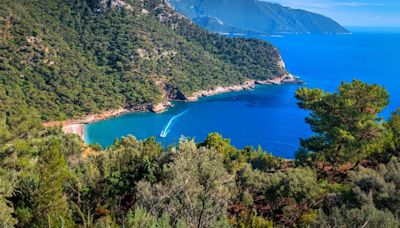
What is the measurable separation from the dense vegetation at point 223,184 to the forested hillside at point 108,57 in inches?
2435

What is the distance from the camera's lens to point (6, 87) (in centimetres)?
8650

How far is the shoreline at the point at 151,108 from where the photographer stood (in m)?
87.1

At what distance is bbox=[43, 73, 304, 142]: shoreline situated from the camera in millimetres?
87125

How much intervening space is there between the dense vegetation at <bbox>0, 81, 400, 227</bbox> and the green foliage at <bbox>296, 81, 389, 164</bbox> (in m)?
0.07

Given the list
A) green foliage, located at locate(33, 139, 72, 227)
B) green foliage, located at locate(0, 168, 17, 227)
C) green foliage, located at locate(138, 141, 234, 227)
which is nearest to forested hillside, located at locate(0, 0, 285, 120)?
green foliage, located at locate(0, 168, 17, 227)

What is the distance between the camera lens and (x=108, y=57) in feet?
421

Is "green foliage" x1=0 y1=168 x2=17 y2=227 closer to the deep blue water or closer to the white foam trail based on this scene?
the deep blue water

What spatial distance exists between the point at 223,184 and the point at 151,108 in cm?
8992

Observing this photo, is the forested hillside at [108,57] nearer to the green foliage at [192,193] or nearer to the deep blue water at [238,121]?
the deep blue water at [238,121]

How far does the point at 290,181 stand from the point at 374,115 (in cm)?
1041

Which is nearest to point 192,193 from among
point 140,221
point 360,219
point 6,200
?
point 140,221

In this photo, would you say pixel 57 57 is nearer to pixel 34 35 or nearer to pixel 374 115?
pixel 34 35

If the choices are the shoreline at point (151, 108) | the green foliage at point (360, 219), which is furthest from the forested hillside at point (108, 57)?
the green foliage at point (360, 219)

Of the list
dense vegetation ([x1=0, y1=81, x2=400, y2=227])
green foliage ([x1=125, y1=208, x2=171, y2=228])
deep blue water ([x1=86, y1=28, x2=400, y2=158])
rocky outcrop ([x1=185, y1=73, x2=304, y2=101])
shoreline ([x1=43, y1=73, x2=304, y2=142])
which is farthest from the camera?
rocky outcrop ([x1=185, y1=73, x2=304, y2=101])
